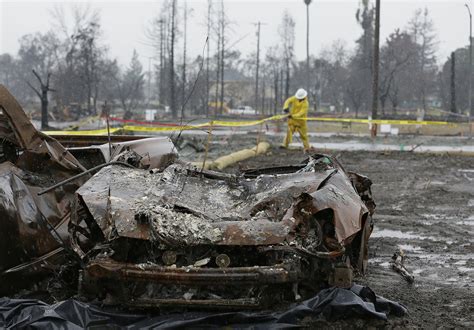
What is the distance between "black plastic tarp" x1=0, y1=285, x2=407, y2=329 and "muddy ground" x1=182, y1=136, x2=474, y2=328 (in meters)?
0.12

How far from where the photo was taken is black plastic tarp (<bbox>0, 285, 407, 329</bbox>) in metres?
4.43

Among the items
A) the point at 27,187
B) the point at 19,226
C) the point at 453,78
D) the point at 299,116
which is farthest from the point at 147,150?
the point at 453,78

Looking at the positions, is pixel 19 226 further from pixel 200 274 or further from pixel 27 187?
pixel 200 274

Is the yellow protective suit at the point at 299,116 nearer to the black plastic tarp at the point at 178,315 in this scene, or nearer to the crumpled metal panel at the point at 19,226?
the crumpled metal panel at the point at 19,226

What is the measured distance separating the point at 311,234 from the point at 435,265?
8.01 ft

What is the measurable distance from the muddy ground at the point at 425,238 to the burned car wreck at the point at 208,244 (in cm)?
56

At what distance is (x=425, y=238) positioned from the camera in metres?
7.84

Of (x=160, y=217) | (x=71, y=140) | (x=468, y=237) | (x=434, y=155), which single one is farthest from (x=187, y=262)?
(x=434, y=155)

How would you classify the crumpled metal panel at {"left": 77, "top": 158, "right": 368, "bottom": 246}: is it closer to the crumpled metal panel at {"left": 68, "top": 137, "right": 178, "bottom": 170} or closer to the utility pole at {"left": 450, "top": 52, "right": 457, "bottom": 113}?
the crumpled metal panel at {"left": 68, "top": 137, "right": 178, "bottom": 170}

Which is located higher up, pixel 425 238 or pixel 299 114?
pixel 299 114

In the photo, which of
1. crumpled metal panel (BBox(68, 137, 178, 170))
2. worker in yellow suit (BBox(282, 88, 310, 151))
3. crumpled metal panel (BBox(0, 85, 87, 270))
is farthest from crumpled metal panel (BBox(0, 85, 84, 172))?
worker in yellow suit (BBox(282, 88, 310, 151))

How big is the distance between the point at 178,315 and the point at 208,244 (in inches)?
22.1

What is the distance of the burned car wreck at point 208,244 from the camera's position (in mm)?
4258

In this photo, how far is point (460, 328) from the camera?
452 cm
